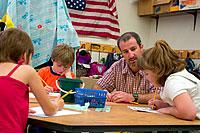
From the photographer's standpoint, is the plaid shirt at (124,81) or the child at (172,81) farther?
the plaid shirt at (124,81)

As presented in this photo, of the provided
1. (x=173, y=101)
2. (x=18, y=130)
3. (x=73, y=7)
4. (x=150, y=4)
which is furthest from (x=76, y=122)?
(x=150, y=4)

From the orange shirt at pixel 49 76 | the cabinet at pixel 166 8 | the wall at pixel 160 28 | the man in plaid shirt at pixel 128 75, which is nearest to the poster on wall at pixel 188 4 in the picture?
the cabinet at pixel 166 8

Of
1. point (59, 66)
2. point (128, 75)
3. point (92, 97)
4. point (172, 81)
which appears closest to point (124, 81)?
point (128, 75)

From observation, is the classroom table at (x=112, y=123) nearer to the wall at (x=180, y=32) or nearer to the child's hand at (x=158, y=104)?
the child's hand at (x=158, y=104)

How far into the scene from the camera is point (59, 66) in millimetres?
3186

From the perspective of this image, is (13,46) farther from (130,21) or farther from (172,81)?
(130,21)

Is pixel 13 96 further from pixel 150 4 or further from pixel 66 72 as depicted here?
pixel 150 4

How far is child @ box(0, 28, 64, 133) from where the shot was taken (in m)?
1.50

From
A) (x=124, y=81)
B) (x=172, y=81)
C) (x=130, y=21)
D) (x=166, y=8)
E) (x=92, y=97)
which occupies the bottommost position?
(x=124, y=81)

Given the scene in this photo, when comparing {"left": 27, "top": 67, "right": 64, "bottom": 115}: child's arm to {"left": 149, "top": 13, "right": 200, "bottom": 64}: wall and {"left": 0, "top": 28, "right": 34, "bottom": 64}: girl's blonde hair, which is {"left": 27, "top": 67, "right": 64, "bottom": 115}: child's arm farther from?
{"left": 149, "top": 13, "right": 200, "bottom": 64}: wall

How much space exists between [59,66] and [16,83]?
165 cm

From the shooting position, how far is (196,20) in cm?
546

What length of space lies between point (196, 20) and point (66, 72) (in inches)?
118

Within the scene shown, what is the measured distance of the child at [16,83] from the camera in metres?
1.50
